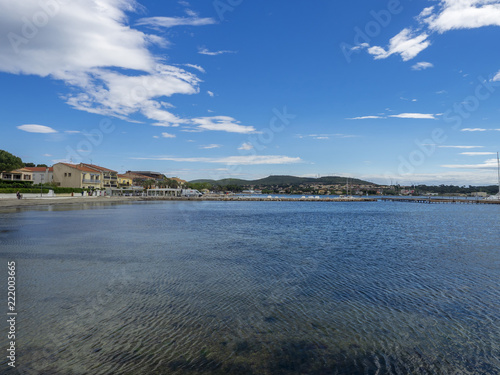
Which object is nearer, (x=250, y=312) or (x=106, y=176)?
(x=250, y=312)

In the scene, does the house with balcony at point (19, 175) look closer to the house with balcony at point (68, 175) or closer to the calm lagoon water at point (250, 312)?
the house with balcony at point (68, 175)

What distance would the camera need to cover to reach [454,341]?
684cm

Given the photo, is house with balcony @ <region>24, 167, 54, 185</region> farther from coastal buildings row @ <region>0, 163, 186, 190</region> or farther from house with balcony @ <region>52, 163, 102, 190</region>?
house with balcony @ <region>52, 163, 102, 190</region>

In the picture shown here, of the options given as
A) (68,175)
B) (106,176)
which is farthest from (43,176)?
(106,176)

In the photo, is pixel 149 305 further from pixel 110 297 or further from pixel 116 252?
pixel 116 252

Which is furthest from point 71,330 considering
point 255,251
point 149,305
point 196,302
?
point 255,251

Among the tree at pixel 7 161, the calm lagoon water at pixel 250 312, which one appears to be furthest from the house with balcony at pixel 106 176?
the calm lagoon water at pixel 250 312

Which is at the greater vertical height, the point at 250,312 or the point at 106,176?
the point at 106,176

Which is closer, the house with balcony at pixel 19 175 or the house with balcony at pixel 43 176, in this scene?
the house with balcony at pixel 19 175

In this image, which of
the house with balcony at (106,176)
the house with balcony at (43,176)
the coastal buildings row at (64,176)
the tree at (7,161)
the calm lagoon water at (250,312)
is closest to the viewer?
the calm lagoon water at (250,312)

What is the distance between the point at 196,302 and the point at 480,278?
1058 cm

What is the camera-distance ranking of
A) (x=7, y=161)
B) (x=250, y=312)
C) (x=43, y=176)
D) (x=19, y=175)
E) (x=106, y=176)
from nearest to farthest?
(x=250, y=312), (x=7, y=161), (x=19, y=175), (x=43, y=176), (x=106, y=176)

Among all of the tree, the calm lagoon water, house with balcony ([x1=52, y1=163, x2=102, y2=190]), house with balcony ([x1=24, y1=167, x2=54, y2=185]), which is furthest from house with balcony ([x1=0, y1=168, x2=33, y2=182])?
the calm lagoon water

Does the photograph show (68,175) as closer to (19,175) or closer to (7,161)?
(19,175)
